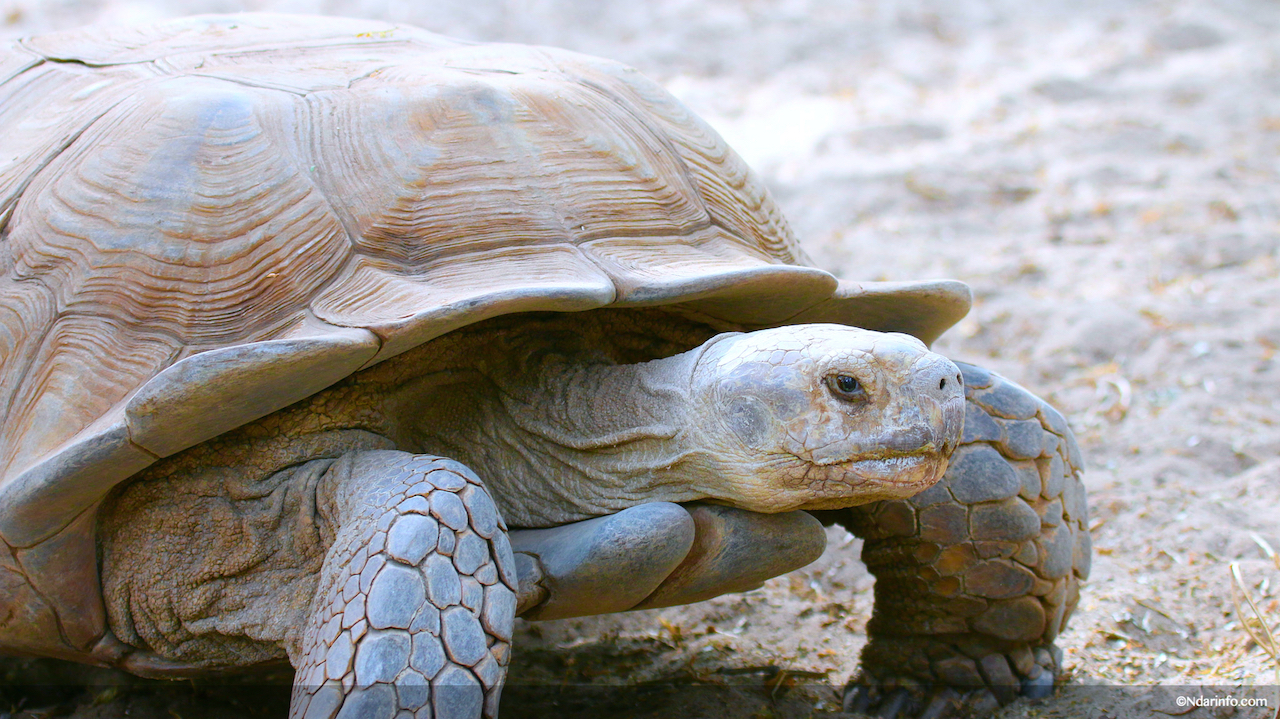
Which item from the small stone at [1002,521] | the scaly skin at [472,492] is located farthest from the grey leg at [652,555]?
the small stone at [1002,521]

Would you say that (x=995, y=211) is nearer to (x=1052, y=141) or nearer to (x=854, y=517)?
(x=1052, y=141)

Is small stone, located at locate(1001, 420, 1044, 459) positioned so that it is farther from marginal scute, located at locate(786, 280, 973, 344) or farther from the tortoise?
marginal scute, located at locate(786, 280, 973, 344)

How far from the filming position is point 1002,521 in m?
2.11

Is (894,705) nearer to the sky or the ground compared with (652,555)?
nearer to the ground

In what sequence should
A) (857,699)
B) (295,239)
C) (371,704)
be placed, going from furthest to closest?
(857,699)
(295,239)
(371,704)

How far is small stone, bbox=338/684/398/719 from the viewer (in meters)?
1.47

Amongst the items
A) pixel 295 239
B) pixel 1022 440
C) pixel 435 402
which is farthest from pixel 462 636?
pixel 1022 440

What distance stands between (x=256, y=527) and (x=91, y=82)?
1.13 metres

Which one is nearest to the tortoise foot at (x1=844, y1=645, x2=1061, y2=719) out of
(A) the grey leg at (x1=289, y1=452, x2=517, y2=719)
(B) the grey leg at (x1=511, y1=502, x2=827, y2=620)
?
(B) the grey leg at (x1=511, y1=502, x2=827, y2=620)

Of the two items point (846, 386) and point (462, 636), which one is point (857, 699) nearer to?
point (846, 386)

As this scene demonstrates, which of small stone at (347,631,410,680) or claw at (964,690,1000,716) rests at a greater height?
small stone at (347,631,410,680)

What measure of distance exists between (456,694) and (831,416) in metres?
0.71

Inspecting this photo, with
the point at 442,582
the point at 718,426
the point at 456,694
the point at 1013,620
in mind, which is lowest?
the point at 1013,620

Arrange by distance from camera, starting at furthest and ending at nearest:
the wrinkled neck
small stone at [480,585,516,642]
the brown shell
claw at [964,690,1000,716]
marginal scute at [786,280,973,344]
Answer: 1. claw at [964,690,1000,716]
2. marginal scute at [786,280,973,344]
3. the wrinkled neck
4. the brown shell
5. small stone at [480,585,516,642]
